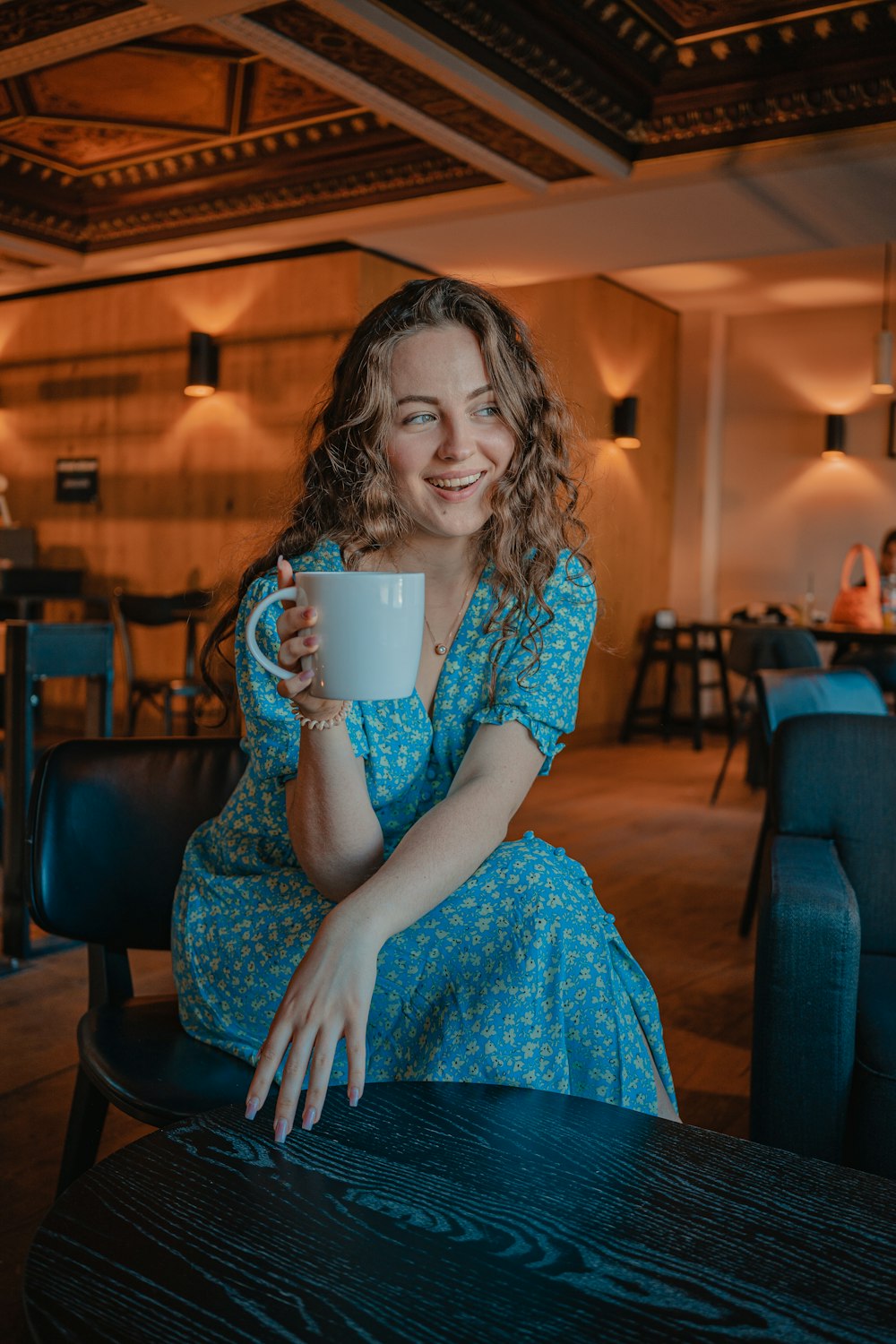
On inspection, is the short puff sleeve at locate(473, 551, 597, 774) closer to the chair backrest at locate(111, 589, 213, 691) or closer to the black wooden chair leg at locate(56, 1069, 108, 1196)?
the black wooden chair leg at locate(56, 1069, 108, 1196)

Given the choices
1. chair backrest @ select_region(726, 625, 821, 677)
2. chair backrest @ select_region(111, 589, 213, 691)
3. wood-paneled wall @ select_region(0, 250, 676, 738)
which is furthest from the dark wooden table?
wood-paneled wall @ select_region(0, 250, 676, 738)

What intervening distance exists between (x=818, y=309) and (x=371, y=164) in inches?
168

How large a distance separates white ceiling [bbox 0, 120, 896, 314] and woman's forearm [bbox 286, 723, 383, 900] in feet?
13.2

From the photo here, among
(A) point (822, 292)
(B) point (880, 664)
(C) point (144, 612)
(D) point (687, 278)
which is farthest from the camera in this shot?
(A) point (822, 292)

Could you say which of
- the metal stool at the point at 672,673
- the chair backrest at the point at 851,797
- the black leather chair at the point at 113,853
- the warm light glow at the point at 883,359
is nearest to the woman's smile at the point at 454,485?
the black leather chair at the point at 113,853

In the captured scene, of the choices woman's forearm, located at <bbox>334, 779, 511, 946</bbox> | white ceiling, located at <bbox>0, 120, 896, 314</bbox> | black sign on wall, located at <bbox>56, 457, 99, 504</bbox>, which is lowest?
woman's forearm, located at <bbox>334, 779, 511, 946</bbox>

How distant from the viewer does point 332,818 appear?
1.18m

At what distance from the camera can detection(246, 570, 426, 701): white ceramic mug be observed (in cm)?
95

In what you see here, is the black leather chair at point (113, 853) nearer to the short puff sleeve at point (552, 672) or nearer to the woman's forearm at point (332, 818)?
the woman's forearm at point (332, 818)

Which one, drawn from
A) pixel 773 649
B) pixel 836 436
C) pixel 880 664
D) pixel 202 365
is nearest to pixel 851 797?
pixel 773 649

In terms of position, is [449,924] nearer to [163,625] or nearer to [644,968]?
[644,968]

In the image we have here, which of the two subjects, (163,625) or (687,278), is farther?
(687,278)

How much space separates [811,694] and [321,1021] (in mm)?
2423

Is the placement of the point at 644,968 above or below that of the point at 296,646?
below
